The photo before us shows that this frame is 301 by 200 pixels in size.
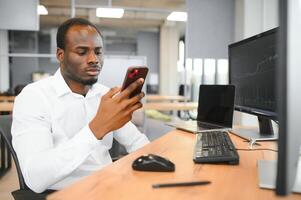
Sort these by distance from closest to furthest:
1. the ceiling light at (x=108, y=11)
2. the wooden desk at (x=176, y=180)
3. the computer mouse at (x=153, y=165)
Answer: the wooden desk at (x=176, y=180)
the computer mouse at (x=153, y=165)
the ceiling light at (x=108, y=11)

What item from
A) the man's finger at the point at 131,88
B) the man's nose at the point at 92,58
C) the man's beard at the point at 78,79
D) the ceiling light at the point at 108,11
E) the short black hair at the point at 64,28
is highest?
the ceiling light at the point at 108,11

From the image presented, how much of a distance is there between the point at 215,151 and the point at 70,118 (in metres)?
0.56

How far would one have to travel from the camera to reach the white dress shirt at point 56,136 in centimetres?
92

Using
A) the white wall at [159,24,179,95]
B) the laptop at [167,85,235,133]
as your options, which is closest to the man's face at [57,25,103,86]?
the laptop at [167,85,235,133]

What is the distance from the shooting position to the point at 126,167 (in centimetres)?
94

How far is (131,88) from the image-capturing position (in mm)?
923

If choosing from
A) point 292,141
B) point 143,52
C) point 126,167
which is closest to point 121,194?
point 126,167

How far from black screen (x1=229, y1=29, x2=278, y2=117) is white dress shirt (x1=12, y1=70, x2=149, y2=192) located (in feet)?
1.75

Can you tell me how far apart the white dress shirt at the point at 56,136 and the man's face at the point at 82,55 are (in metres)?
0.06

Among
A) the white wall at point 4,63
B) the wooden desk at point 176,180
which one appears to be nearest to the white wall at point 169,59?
the white wall at point 4,63

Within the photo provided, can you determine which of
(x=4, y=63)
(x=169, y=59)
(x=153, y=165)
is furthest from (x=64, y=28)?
(x=169, y=59)

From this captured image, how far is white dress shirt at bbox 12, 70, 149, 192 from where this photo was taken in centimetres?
92

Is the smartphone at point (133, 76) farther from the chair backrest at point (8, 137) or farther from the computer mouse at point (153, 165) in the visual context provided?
the chair backrest at point (8, 137)

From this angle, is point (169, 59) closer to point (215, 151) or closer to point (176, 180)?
point (215, 151)
